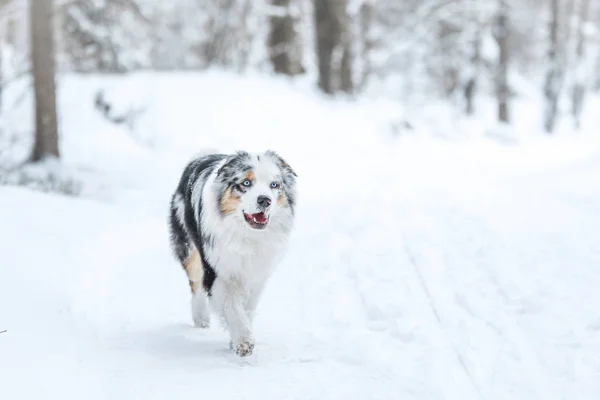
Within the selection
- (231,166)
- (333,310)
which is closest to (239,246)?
(231,166)

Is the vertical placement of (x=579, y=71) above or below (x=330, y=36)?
below

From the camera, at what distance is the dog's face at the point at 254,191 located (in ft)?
15.8

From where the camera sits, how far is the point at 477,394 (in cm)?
436

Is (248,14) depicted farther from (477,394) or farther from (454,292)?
(477,394)

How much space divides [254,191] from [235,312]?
97 cm

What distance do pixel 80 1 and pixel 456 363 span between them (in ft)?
65.5

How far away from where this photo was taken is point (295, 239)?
9258 millimetres

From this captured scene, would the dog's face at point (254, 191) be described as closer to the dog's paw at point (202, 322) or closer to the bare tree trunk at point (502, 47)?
the dog's paw at point (202, 322)

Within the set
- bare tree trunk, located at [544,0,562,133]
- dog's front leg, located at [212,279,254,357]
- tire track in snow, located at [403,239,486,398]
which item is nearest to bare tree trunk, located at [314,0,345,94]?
bare tree trunk, located at [544,0,562,133]

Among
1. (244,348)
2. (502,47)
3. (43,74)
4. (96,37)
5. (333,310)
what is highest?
(96,37)

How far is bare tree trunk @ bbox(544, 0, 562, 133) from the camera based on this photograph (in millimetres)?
29047

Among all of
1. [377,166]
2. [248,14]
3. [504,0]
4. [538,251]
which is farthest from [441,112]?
[538,251]

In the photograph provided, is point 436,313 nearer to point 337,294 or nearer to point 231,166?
point 337,294

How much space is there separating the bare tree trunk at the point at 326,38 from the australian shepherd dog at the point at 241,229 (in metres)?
16.0
